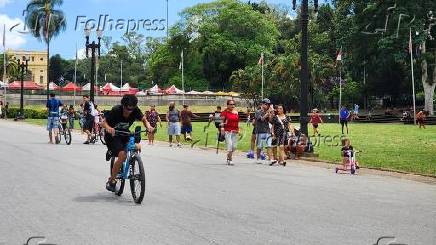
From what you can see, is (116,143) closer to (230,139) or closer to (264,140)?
(230,139)

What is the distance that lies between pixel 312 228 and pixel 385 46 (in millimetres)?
50089

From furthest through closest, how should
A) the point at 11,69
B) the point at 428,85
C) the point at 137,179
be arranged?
the point at 11,69 → the point at 428,85 → the point at 137,179

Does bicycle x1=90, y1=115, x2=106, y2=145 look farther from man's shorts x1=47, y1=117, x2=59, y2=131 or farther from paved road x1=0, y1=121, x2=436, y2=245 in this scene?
paved road x1=0, y1=121, x2=436, y2=245

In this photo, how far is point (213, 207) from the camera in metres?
9.13

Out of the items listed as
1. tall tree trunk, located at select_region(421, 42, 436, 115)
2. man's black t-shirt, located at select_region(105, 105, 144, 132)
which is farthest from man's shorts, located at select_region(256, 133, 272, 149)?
tall tree trunk, located at select_region(421, 42, 436, 115)

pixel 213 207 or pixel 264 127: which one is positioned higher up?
pixel 264 127

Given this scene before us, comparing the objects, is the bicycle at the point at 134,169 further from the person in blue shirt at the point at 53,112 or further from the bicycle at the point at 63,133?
the bicycle at the point at 63,133

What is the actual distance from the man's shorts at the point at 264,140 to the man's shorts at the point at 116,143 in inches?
325

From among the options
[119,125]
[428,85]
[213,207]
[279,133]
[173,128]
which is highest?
[428,85]

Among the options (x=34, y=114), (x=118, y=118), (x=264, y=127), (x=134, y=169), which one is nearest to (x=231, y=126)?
(x=264, y=127)

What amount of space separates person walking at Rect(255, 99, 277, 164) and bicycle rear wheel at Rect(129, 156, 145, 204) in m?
8.24

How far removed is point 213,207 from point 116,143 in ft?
6.30

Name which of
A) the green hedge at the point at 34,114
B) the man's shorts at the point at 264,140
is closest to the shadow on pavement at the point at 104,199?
the man's shorts at the point at 264,140

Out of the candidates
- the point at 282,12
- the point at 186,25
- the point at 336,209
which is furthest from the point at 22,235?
the point at 282,12
